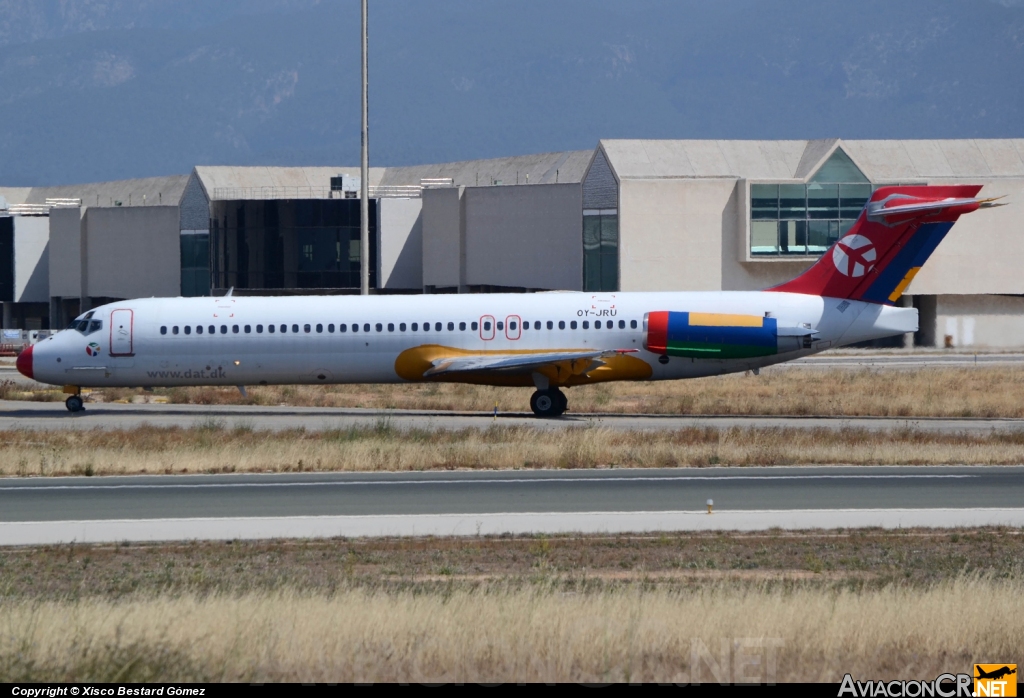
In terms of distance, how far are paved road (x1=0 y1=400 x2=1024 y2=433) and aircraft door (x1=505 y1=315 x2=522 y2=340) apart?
2074mm

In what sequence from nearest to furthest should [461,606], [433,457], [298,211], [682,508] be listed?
[461,606] → [682,508] → [433,457] → [298,211]

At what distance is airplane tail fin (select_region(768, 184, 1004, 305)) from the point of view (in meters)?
34.4

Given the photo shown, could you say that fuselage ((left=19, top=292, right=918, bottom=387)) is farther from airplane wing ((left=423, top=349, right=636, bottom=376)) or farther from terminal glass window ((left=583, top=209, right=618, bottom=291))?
terminal glass window ((left=583, top=209, right=618, bottom=291))

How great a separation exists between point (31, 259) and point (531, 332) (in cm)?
6347

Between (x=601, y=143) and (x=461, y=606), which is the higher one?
(x=601, y=143)

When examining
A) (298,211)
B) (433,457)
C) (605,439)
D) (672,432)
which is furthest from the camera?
(298,211)

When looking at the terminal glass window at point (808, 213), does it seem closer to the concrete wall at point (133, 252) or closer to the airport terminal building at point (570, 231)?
the airport terminal building at point (570, 231)

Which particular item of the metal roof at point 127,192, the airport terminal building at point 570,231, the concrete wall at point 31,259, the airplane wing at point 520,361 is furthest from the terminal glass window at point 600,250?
the concrete wall at point 31,259

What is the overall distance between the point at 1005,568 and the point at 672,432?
48.5 ft

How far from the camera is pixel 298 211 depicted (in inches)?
3054

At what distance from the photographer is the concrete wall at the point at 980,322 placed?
2598 inches

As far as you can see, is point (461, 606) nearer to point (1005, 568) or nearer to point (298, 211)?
point (1005, 568)

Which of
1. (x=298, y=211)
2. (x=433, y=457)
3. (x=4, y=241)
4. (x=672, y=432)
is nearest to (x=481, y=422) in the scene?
(x=672, y=432)

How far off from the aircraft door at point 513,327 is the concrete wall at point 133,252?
50.4 meters
